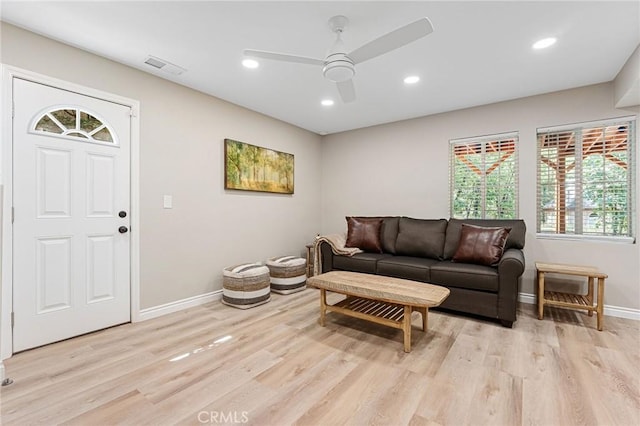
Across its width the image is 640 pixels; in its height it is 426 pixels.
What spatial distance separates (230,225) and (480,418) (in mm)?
3145

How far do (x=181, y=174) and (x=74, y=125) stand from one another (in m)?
0.99

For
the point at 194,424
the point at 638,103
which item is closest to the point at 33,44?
the point at 194,424

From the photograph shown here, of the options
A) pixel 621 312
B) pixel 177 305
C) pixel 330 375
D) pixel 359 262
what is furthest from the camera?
pixel 359 262

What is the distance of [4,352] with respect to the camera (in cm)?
A: 214

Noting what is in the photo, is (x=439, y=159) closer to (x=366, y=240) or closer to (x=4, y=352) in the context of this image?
(x=366, y=240)

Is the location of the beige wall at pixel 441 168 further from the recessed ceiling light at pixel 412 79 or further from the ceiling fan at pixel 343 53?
the ceiling fan at pixel 343 53

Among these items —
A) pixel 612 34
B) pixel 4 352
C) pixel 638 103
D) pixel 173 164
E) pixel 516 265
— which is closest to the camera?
pixel 4 352

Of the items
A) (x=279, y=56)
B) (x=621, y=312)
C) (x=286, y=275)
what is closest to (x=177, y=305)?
(x=286, y=275)

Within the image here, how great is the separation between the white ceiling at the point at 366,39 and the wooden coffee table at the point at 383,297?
2.04 metres

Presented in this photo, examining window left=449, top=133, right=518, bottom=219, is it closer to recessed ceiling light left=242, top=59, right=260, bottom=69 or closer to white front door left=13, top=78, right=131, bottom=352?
recessed ceiling light left=242, top=59, right=260, bottom=69

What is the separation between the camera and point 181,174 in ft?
10.7

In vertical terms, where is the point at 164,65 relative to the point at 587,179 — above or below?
above

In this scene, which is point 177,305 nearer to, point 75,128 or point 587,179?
point 75,128

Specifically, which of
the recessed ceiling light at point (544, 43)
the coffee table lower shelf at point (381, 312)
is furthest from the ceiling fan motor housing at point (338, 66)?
the coffee table lower shelf at point (381, 312)
